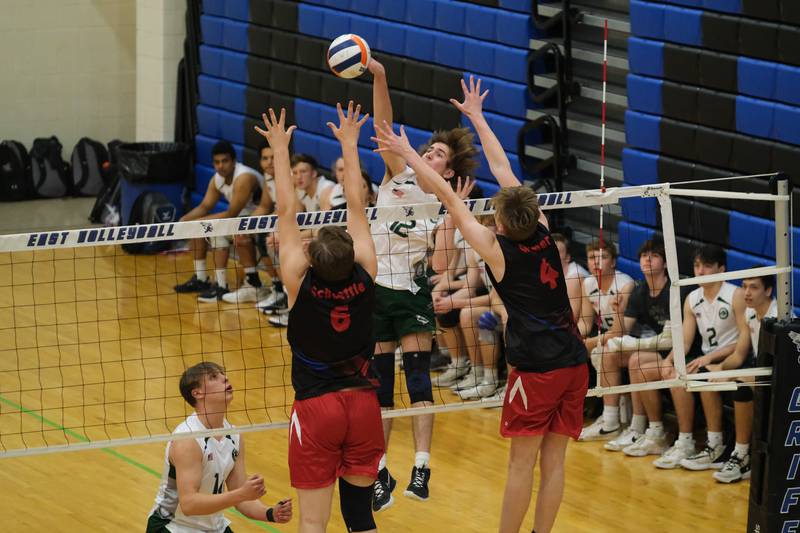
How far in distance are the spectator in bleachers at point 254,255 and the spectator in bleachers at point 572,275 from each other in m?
3.62

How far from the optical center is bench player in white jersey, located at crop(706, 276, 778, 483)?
834cm

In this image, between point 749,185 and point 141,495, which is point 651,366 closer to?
point 749,185

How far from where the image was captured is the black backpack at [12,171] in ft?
54.4

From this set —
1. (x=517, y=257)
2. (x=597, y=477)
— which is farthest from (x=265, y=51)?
(x=517, y=257)

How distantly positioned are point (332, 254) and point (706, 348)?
415 cm

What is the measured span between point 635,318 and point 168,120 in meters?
8.10

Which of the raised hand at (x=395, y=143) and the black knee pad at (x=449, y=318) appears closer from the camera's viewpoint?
the raised hand at (x=395, y=143)

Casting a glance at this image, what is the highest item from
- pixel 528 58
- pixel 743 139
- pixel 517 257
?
pixel 528 58

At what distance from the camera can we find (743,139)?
9.02 meters

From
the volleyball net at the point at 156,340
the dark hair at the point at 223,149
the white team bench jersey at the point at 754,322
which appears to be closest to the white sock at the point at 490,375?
the volleyball net at the point at 156,340

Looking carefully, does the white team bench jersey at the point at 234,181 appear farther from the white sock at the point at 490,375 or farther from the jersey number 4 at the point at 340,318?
the jersey number 4 at the point at 340,318

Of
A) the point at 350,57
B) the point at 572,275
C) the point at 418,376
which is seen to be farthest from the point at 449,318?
the point at 350,57

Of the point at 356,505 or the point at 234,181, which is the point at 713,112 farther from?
the point at 234,181

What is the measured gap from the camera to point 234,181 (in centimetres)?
1316
